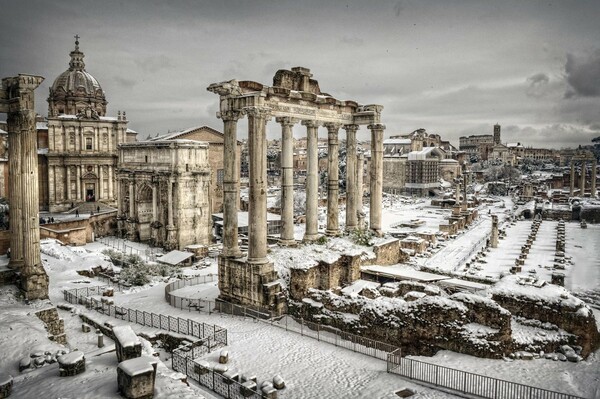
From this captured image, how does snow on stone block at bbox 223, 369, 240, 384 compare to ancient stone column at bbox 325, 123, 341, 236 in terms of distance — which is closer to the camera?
snow on stone block at bbox 223, 369, 240, 384

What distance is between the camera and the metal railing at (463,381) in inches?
401

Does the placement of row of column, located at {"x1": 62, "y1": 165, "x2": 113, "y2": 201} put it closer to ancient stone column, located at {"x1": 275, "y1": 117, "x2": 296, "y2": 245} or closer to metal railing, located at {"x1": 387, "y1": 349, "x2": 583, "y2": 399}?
ancient stone column, located at {"x1": 275, "y1": 117, "x2": 296, "y2": 245}

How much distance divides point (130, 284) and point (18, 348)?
1243 cm

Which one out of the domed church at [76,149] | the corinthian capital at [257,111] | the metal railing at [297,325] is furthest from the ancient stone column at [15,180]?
the domed church at [76,149]

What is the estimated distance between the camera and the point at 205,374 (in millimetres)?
11555

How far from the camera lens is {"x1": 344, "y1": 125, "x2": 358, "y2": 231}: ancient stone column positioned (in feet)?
70.9

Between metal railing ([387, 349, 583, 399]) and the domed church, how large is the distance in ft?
132

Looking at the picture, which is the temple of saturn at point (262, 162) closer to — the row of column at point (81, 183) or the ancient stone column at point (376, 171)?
the ancient stone column at point (376, 171)

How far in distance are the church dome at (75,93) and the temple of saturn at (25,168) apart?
33260mm

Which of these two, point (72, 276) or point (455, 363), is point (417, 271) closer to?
point (455, 363)

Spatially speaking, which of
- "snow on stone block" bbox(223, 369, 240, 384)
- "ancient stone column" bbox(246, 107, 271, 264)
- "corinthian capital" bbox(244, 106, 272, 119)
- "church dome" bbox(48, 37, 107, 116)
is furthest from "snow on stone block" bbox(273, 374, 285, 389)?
"church dome" bbox(48, 37, 107, 116)

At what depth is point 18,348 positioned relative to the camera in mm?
11453

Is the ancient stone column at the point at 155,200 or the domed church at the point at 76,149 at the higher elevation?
the domed church at the point at 76,149

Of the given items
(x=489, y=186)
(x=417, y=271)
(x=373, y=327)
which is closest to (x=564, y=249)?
(x=417, y=271)
